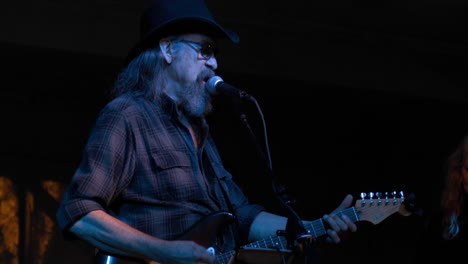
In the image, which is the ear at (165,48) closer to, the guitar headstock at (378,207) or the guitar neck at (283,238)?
the guitar neck at (283,238)

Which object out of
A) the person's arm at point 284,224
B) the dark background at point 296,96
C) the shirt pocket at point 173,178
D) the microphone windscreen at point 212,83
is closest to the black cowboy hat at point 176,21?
the microphone windscreen at point 212,83

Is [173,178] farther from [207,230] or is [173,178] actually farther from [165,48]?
[165,48]

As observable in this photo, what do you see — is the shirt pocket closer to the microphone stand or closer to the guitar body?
the guitar body

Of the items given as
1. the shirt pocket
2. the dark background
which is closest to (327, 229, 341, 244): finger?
the shirt pocket

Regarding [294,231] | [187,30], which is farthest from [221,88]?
[294,231]

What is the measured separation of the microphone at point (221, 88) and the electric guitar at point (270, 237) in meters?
0.42

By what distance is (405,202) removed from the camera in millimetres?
2400

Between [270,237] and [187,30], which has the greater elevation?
[187,30]

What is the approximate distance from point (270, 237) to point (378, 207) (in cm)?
48

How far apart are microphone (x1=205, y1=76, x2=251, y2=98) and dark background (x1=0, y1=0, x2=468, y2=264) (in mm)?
2096

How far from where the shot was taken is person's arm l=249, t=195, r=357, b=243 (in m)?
2.32

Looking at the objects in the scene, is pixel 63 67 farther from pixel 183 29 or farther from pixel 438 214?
pixel 438 214

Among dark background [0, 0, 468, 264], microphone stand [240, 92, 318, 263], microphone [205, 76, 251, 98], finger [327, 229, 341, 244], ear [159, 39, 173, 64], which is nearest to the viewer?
microphone stand [240, 92, 318, 263]

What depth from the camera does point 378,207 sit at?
249cm
